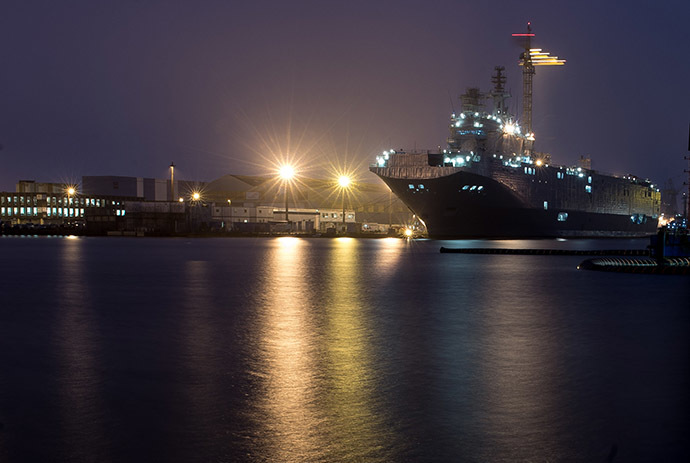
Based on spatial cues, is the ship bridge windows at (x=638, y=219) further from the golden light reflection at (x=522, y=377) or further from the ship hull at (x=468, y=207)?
the golden light reflection at (x=522, y=377)

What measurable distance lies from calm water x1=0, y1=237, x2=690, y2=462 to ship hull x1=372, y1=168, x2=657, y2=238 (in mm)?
67784

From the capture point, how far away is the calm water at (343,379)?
283 inches

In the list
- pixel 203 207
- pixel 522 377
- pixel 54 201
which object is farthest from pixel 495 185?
pixel 54 201

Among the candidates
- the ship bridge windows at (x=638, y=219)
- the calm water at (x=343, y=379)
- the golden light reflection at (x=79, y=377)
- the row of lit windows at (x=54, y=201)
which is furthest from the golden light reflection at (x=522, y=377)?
the row of lit windows at (x=54, y=201)

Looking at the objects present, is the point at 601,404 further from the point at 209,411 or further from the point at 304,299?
the point at 304,299

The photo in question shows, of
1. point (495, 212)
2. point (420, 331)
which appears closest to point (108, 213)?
point (495, 212)

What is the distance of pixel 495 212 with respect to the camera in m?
93.0

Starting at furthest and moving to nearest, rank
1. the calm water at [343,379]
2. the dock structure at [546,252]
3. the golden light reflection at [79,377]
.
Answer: the dock structure at [546,252]
the golden light reflection at [79,377]
the calm water at [343,379]

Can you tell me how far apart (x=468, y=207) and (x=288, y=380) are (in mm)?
82911

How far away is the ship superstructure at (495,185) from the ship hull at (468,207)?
0.14 m

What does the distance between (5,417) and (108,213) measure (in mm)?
137280

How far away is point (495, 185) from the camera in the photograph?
299ft

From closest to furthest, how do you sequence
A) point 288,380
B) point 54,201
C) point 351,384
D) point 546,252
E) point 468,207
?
point 351,384 < point 288,380 < point 546,252 < point 468,207 < point 54,201

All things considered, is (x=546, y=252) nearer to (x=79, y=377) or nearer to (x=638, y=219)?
(x=79, y=377)
